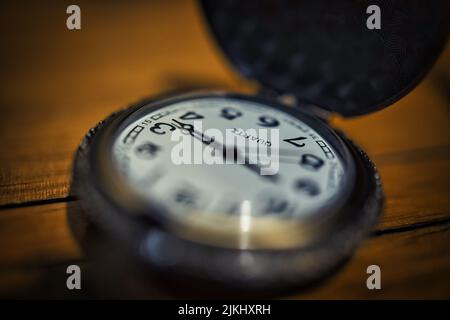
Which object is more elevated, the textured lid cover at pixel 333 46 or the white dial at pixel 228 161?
the textured lid cover at pixel 333 46

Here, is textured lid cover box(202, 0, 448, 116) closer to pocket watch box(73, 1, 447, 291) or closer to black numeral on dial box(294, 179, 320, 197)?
pocket watch box(73, 1, 447, 291)

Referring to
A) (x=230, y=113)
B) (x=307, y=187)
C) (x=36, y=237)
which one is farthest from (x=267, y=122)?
(x=36, y=237)

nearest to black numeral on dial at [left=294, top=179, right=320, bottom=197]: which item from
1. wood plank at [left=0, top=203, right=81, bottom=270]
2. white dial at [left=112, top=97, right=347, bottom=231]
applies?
white dial at [left=112, top=97, right=347, bottom=231]

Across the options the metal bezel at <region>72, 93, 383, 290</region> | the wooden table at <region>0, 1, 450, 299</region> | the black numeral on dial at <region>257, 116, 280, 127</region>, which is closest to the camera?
the metal bezel at <region>72, 93, 383, 290</region>

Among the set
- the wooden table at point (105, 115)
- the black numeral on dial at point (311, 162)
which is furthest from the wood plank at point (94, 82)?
the black numeral on dial at point (311, 162)

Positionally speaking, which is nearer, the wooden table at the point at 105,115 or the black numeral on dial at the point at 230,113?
the wooden table at the point at 105,115

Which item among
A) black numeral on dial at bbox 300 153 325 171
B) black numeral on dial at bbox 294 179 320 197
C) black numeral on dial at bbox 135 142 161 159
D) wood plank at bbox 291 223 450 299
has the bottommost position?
wood plank at bbox 291 223 450 299

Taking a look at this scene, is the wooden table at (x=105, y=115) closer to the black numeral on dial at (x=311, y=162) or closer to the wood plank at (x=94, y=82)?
the wood plank at (x=94, y=82)

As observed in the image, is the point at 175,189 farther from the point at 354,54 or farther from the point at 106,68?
the point at 106,68
